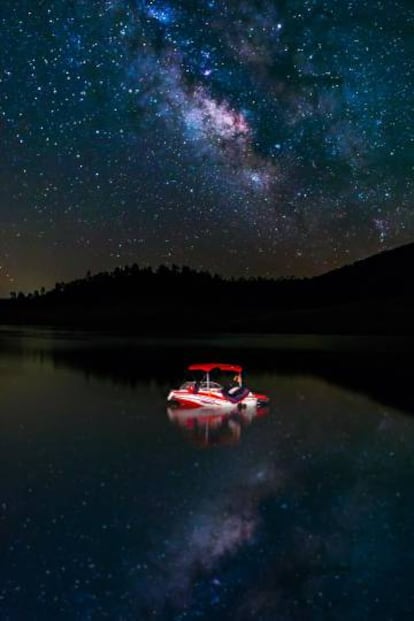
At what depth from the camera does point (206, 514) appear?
1773cm

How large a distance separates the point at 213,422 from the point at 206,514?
14.8 m

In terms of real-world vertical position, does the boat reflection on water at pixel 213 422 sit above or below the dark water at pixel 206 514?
above

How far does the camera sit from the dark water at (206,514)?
1291 cm

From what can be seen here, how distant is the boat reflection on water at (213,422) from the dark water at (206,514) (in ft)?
0.55

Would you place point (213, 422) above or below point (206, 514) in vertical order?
above

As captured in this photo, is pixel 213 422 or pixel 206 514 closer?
pixel 206 514

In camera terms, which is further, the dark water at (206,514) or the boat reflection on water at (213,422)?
the boat reflection on water at (213,422)

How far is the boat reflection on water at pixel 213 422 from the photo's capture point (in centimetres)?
2809

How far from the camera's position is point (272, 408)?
122ft

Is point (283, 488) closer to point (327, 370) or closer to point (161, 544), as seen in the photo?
point (161, 544)

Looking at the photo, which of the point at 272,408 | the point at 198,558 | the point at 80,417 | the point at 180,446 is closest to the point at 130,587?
the point at 198,558

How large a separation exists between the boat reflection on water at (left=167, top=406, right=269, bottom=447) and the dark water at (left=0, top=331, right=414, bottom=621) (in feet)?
0.55

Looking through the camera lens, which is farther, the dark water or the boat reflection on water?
the boat reflection on water

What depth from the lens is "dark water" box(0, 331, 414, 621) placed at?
1291 cm
